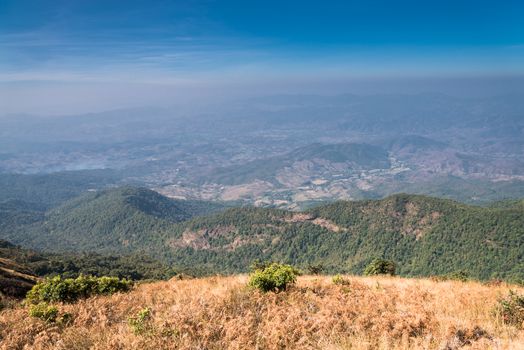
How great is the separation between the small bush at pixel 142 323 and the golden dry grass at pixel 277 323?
0.10 m

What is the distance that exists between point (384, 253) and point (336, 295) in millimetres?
158228

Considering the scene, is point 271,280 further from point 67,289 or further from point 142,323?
point 67,289

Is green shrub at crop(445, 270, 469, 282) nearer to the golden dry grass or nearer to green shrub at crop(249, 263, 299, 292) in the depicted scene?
the golden dry grass

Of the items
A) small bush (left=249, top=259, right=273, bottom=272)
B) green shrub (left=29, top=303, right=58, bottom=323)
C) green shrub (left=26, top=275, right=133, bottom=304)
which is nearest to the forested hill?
small bush (left=249, top=259, right=273, bottom=272)

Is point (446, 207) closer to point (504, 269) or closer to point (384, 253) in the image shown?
point (384, 253)

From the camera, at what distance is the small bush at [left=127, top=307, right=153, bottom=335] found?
8.55 m

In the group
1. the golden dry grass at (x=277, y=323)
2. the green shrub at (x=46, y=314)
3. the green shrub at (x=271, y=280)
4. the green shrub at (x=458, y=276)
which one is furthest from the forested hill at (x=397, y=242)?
the green shrub at (x=46, y=314)

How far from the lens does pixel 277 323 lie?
8.69 meters

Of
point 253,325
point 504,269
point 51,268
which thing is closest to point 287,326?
point 253,325

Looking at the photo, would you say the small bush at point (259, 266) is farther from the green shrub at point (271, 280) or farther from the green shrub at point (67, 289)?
the green shrub at point (67, 289)

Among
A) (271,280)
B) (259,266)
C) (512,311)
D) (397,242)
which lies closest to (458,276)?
(259,266)

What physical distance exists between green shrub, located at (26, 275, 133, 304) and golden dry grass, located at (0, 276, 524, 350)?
102 centimetres

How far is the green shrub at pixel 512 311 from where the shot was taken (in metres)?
9.15

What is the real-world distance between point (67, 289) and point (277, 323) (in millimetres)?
8878
